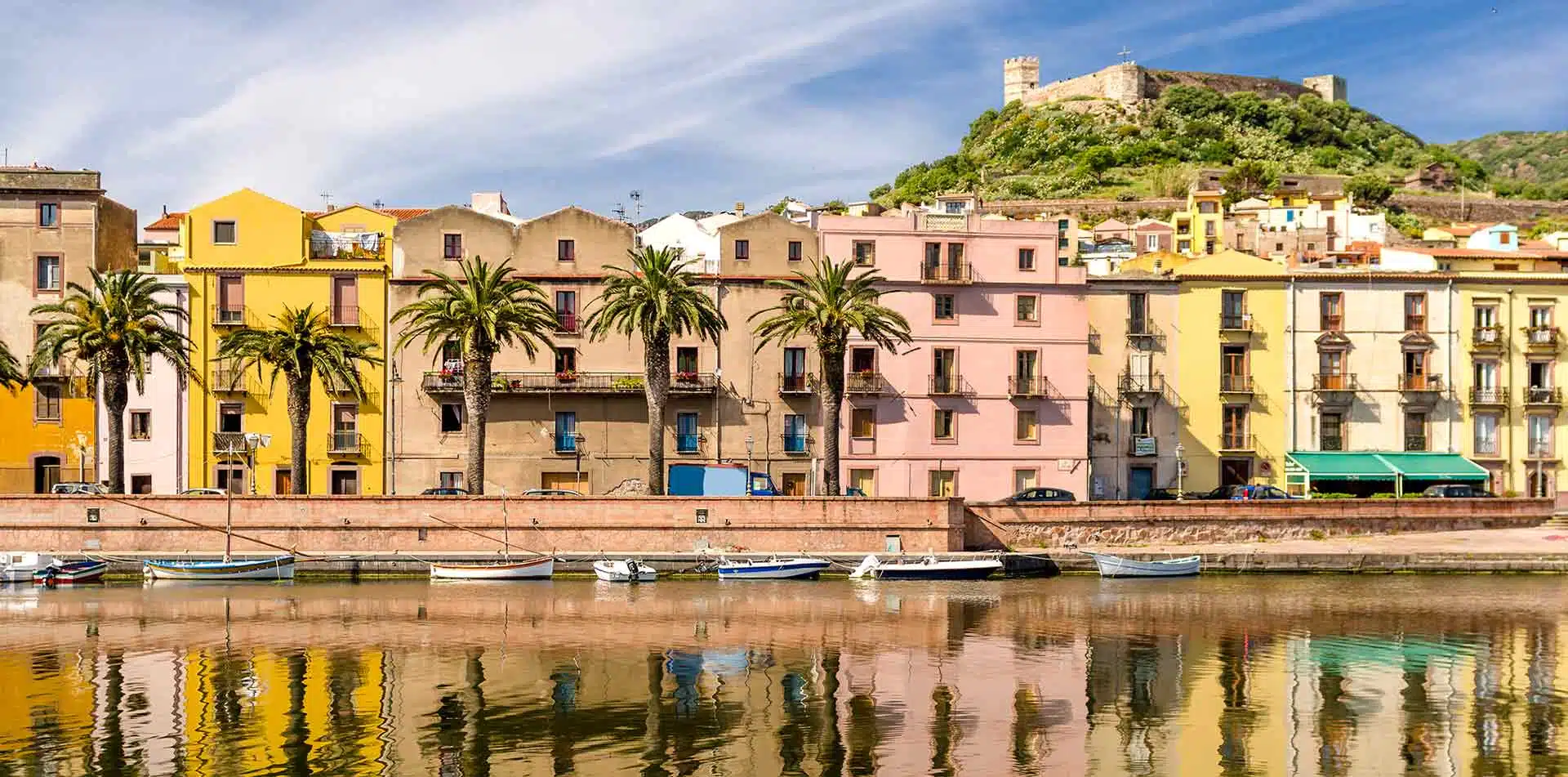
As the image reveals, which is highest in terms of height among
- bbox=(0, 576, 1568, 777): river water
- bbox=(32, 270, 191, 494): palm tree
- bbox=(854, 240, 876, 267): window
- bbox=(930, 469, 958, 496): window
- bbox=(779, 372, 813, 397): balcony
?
bbox=(854, 240, 876, 267): window

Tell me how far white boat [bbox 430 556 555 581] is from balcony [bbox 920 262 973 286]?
891 inches

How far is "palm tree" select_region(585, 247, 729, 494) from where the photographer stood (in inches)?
2317

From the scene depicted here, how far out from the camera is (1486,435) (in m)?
73.2

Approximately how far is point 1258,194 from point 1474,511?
3845 inches

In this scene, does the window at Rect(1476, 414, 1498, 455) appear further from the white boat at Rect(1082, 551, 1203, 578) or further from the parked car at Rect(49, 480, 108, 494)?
the parked car at Rect(49, 480, 108, 494)

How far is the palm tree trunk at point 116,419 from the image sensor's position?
58875 mm

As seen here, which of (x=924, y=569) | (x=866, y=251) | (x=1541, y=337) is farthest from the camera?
(x=1541, y=337)

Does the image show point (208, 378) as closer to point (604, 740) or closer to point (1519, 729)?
point (604, 740)

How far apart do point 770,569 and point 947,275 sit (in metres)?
18.6

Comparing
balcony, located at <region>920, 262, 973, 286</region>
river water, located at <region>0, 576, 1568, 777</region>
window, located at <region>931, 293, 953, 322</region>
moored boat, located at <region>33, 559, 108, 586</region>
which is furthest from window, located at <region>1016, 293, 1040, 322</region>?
moored boat, located at <region>33, 559, 108, 586</region>

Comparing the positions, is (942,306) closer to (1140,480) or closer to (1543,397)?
(1140,480)

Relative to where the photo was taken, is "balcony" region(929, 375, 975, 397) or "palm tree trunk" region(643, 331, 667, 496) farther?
"balcony" region(929, 375, 975, 397)

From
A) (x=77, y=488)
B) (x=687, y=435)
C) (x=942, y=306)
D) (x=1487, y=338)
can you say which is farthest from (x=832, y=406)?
(x=1487, y=338)

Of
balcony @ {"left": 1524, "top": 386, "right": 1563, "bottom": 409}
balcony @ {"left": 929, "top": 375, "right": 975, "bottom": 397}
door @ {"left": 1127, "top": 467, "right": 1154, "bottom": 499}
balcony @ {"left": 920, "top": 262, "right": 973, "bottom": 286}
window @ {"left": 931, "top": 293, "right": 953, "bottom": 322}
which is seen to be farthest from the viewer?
balcony @ {"left": 1524, "top": 386, "right": 1563, "bottom": 409}
